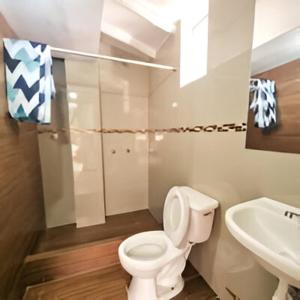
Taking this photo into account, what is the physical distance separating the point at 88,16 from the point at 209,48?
36.9 inches

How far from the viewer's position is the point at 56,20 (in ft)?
4.24

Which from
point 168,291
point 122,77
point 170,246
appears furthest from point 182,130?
point 168,291

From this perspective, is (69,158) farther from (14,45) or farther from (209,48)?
(209,48)

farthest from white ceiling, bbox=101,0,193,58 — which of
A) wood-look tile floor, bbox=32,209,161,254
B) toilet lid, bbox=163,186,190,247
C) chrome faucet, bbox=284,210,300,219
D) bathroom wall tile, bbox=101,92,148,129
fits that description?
wood-look tile floor, bbox=32,209,161,254

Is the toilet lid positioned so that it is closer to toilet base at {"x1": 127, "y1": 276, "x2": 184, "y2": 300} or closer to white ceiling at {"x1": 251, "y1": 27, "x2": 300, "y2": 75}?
toilet base at {"x1": 127, "y1": 276, "x2": 184, "y2": 300}

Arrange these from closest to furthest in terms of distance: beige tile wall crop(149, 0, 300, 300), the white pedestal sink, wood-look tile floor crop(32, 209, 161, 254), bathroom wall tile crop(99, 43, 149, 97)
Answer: the white pedestal sink → beige tile wall crop(149, 0, 300, 300) → wood-look tile floor crop(32, 209, 161, 254) → bathroom wall tile crop(99, 43, 149, 97)

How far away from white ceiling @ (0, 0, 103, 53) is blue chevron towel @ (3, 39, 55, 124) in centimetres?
23

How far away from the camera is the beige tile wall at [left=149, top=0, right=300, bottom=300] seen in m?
0.92

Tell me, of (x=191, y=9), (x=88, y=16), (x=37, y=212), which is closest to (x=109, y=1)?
(x=88, y=16)

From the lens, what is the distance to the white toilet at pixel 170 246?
1.20 meters

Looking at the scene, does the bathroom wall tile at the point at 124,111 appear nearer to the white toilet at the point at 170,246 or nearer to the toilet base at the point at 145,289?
the white toilet at the point at 170,246

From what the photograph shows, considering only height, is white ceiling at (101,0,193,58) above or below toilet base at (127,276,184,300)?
above

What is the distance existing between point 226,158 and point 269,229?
0.48 meters

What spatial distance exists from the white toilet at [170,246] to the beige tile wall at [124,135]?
1.07m
